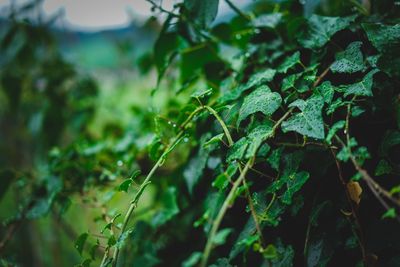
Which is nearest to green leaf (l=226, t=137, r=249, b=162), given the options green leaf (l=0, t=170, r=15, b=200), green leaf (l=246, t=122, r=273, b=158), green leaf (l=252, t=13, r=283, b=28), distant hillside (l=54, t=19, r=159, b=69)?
green leaf (l=246, t=122, r=273, b=158)

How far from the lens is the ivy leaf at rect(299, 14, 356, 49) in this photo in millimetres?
603

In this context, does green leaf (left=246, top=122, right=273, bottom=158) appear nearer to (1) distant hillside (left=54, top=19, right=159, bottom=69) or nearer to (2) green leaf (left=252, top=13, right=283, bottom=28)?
(2) green leaf (left=252, top=13, right=283, bottom=28)

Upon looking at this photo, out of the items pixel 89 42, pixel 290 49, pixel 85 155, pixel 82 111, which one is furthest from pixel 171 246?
pixel 89 42

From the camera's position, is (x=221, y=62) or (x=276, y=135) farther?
(x=221, y=62)

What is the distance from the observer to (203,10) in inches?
24.7

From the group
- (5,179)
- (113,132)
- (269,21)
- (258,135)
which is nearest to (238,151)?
(258,135)

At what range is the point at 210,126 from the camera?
0.69m

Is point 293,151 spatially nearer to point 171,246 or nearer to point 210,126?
point 210,126

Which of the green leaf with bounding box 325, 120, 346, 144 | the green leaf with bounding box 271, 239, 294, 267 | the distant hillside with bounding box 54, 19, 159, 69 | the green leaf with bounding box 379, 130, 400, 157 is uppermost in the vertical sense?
the distant hillside with bounding box 54, 19, 159, 69

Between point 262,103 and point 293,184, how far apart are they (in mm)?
145

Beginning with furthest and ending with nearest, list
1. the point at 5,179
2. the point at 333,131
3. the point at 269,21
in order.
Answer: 1. the point at 5,179
2. the point at 269,21
3. the point at 333,131

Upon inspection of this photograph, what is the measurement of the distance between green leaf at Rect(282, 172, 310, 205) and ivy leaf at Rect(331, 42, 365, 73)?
0.20 meters

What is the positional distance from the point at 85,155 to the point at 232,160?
0.74 metres

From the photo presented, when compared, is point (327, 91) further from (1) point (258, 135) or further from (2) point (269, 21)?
(2) point (269, 21)
